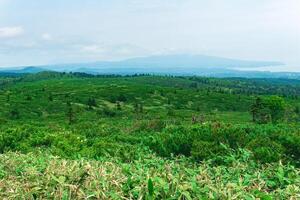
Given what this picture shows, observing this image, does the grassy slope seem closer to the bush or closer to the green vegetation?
the green vegetation

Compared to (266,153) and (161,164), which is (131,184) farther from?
(266,153)

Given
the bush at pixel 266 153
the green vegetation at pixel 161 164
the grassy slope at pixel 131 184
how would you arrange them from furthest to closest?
the bush at pixel 266 153 → the green vegetation at pixel 161 164 → the grassy slope at pixel 131 184

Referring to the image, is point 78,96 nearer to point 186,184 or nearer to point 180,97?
point 180,97

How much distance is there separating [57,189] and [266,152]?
23.3 feet

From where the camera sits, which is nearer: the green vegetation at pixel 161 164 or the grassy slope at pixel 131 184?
the grassy slope at pixel 131 184

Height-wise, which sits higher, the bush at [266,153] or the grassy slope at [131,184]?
the grassy slope at [131,184]

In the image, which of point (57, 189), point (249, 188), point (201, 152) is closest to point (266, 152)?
point (201, 152)

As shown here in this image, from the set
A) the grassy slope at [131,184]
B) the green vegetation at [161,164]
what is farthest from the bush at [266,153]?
the grassy slope at [131,184]

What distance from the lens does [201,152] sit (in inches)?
429

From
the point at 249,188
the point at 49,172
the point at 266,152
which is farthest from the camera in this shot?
the point at 266,152

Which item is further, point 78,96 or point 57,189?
point 78,96

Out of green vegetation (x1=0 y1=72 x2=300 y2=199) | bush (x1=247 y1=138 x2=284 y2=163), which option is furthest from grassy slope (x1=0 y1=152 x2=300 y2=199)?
bush (x1=247 y1=138 x2=284 y2=163)

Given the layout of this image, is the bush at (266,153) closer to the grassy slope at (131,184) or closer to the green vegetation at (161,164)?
the green vegetation at (161,164)

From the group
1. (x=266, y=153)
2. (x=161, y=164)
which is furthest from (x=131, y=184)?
(x=266, y=153)
